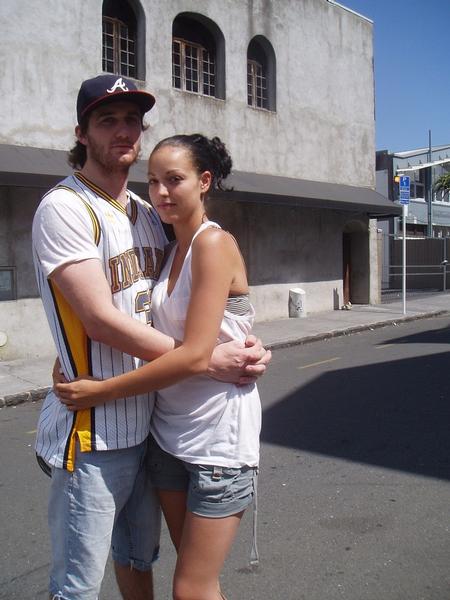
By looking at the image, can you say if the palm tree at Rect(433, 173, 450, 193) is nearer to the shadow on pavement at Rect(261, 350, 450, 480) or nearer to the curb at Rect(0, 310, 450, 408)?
the curb at Rect(0, 310, 450, 408)

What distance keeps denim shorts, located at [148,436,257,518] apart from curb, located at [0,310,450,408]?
633cm

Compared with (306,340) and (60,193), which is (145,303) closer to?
(60,193)

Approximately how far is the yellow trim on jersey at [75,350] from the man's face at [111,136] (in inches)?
17.1

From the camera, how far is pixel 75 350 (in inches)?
74.2

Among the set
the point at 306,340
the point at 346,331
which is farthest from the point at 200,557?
the point at 346,331

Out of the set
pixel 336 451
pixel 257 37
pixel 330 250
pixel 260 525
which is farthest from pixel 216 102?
pixel 260 525

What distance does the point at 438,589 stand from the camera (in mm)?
3180

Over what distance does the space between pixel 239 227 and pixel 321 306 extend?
12.0 feet

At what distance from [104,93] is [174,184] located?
13.6 inches

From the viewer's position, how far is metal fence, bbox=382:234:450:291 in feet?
79.8

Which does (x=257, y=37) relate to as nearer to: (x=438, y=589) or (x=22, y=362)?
(x=22, y=362)

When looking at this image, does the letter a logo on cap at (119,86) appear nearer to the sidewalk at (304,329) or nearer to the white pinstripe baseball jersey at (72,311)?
the white pinstripe baseball jersey at (72,311)

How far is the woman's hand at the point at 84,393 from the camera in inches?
72.3

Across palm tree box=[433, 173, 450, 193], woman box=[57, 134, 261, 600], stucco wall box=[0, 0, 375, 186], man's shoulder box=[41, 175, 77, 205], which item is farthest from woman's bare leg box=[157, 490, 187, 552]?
palm tree box=[433, 173, 450, 193]
